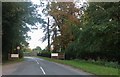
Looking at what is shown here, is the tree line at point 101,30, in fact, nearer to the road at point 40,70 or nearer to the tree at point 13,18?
the road at point 40,70

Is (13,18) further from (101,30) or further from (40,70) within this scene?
(40,70)

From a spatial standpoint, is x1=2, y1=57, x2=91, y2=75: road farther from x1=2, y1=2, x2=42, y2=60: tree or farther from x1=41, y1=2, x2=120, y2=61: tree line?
x1=2, y1=2, x2=42, y2=60: tree

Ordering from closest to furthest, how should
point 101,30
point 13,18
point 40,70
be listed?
point 40,70, point 101,30, point 13,18

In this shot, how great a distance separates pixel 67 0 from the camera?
68062mm

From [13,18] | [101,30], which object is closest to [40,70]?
[101,30]

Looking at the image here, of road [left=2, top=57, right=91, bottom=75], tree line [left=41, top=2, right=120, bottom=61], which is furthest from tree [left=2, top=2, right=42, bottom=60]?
road [left=2, top=57, right=91, bottom=75]

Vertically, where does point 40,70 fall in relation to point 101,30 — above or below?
below

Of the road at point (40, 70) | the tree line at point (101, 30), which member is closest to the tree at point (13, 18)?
the tree line at point (101, 30)

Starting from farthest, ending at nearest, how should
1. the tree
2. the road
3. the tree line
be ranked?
the tree
the tree line
the road

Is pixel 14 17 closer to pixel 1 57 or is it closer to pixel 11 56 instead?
pixel 1 57

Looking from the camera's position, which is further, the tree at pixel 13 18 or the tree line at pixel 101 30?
the tree at pixel 13 18

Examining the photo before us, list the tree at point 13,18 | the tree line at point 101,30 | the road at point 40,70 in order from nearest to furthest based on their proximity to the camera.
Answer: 1. the road at point 40,70
2. the tree line at point 101,30
3. the tree at point 13,18

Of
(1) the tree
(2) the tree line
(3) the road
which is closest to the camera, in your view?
(3) the road

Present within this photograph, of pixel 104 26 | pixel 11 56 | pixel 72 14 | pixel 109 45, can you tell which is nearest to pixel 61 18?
pixel 72 14
